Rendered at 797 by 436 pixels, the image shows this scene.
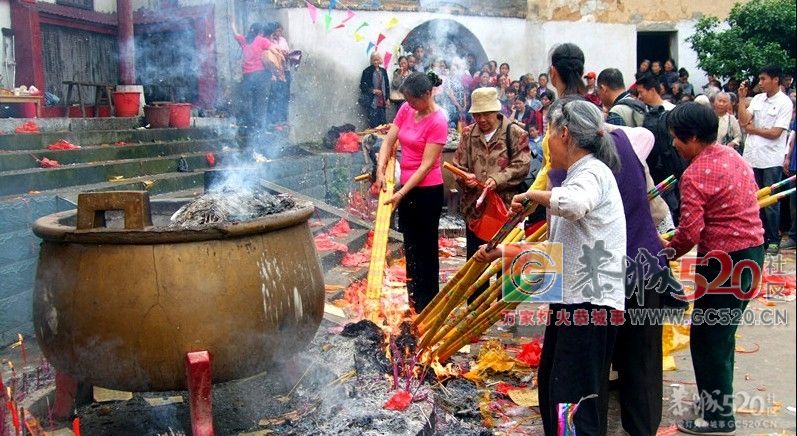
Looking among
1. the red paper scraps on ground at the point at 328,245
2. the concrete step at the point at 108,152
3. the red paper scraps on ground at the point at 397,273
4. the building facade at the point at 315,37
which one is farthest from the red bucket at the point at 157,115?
the red paper scraps on ground at the point at 397,273

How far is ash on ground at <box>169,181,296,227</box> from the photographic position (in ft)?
13.7

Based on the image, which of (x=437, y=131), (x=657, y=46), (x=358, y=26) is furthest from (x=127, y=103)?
(x=657, y=46)

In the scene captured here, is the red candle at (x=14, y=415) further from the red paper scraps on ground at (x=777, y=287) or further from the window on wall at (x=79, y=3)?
the window on wall at (x=79, y=3)

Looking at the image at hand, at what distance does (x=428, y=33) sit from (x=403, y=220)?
499 inches

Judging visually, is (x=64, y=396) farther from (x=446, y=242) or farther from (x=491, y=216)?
(x=446, y=242)

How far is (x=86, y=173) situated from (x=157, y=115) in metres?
2.86

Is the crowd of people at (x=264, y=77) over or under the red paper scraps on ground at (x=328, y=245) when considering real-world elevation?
over

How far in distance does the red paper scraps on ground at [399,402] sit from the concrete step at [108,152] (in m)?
4.65

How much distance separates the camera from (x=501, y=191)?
19.1 ft

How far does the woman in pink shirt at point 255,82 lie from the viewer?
12.2 m

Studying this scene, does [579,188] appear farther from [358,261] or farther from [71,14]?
[71,14]

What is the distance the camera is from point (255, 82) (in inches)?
482

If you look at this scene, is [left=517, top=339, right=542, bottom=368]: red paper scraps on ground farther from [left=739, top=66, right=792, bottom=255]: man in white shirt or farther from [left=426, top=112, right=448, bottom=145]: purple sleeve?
[left=739, top=66, right=792, bottom=255]: man in white shirt

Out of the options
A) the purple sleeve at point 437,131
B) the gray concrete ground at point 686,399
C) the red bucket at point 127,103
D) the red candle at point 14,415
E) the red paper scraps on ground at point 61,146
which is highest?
the red bucket at point 127,103
